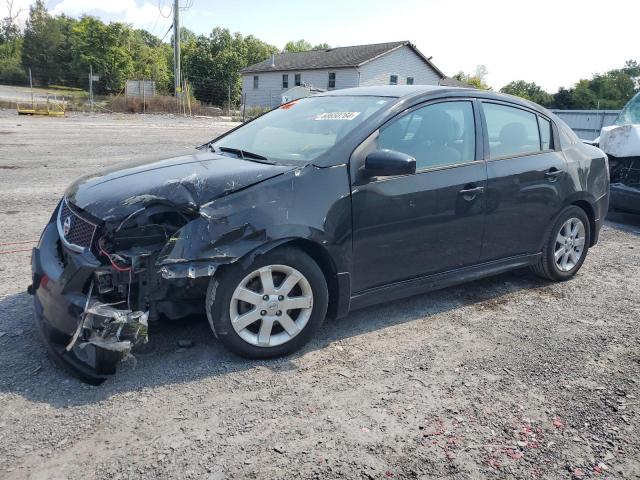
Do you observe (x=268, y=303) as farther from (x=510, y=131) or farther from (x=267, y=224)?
(x=510, y=131)

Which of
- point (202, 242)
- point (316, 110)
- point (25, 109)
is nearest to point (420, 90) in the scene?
point (316, 110)

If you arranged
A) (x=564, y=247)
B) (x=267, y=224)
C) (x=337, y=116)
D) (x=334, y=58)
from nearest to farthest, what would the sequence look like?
(x=267, y=224), (x=337, y=116), (x=564, y=247), (x=334, y=58)

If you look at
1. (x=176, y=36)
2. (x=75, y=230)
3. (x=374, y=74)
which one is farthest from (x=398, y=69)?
(x=75, y=230)

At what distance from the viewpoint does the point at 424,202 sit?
3875 mm

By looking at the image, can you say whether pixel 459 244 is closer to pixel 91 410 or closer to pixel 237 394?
pixel 237 394

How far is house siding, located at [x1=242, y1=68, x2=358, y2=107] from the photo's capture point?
42.7 metres

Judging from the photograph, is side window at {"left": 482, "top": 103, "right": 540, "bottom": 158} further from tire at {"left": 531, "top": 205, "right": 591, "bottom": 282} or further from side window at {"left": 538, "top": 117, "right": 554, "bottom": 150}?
tire at {"left": 531, "top": 205, "right": 591, "bottom": 282}

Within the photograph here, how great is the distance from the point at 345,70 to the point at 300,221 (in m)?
41.7

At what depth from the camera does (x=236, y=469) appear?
2.44 metres

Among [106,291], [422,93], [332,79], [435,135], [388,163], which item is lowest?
[106,291]

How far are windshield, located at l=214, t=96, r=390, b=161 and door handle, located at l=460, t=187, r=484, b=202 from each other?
3.03 feet

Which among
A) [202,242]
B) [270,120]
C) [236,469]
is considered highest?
[270,120]

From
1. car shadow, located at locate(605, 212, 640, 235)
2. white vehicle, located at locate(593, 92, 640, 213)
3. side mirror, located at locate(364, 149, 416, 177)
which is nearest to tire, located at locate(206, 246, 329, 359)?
side mirror, located at locate(364, 149, 416, 177)

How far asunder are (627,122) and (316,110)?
701 cm
